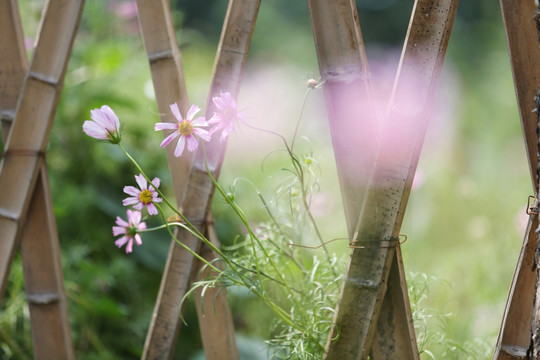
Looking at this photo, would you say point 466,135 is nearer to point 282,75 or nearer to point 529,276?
point 282,75

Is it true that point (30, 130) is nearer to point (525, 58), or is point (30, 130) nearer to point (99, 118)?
point (99, 118)

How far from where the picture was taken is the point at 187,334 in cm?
153

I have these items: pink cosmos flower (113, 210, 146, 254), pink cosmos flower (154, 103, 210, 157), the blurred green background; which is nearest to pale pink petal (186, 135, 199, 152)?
pink cosmos flower (154, 103, 210, 157)

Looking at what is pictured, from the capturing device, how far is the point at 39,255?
3.22ft

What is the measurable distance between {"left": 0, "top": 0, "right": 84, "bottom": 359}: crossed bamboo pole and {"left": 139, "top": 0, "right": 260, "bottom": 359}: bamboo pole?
217 mm

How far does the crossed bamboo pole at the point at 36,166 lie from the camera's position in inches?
37.5

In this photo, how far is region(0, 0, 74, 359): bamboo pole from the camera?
98cm

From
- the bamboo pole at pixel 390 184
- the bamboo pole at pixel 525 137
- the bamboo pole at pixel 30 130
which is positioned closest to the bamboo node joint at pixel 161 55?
the bamboo pole at pixel 30 130

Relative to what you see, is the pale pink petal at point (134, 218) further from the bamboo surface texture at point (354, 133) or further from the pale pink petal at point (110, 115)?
the bamboo surface texture at point (354, 133)

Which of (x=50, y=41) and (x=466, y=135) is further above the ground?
(x=466, y=135)

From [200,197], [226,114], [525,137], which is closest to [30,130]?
[200,197]

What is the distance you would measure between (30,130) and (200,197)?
1.10 ft

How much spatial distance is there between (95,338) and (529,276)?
3.41ft

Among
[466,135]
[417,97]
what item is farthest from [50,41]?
[466,135]
